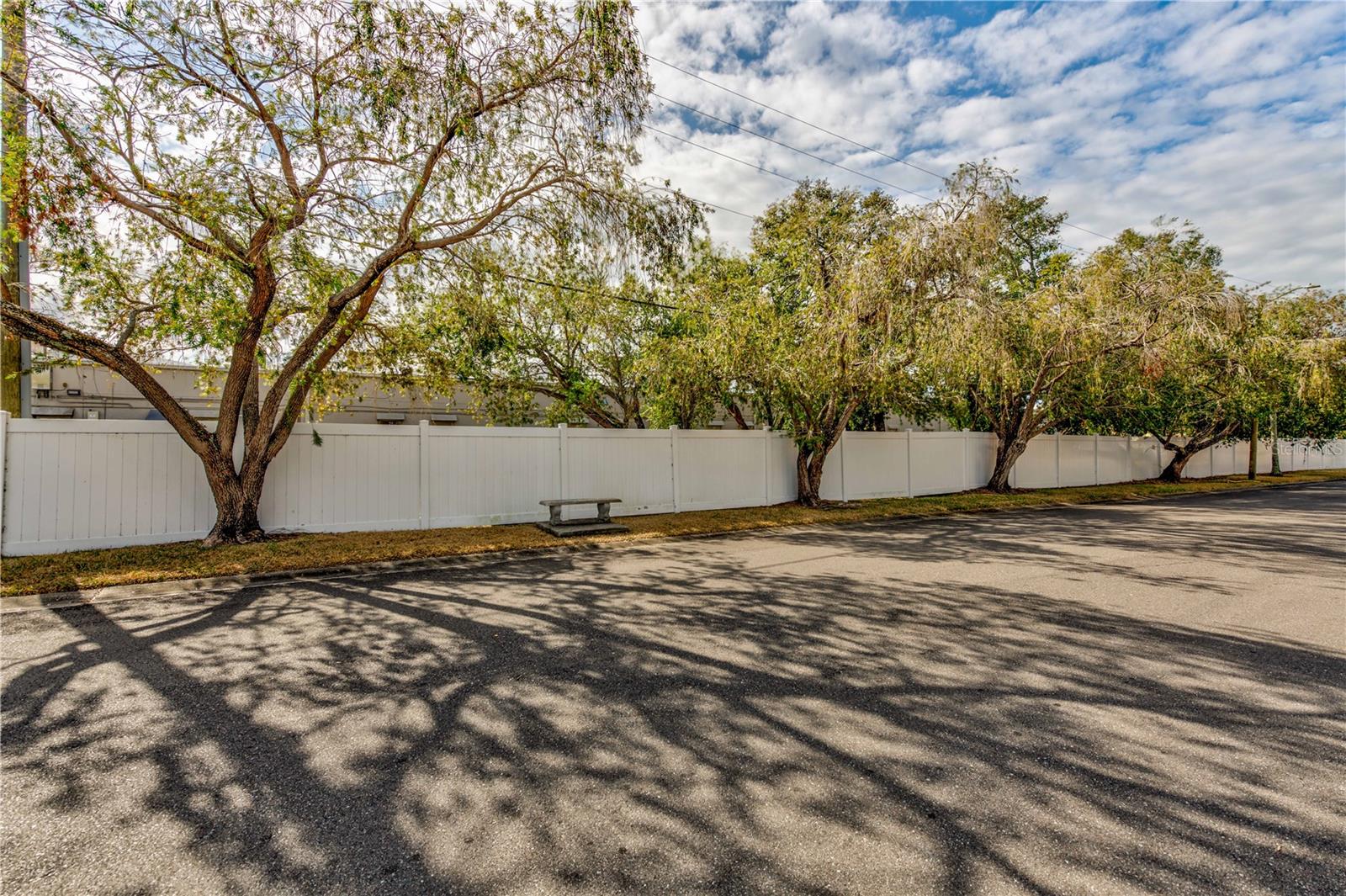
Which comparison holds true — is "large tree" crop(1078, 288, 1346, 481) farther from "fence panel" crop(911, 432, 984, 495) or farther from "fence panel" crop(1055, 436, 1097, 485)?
"fence panel" crop(911, 432, 984, 495)

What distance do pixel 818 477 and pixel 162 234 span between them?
11573 millimetres

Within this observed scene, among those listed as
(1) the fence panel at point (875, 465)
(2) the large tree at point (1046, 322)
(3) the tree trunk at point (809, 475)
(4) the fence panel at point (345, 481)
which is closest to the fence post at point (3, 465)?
(4) the fence panel at point (345, 481)

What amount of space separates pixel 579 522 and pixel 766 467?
4828 millimetres

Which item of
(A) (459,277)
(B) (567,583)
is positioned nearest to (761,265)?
(A) (459,277)

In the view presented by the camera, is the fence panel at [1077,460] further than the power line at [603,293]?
Yes

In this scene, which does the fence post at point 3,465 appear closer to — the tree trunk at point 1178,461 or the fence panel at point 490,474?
the fence panel at point 490,474

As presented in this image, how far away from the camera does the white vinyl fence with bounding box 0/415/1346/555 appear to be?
682 cm

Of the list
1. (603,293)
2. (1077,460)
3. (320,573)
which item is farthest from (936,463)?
(320,573)

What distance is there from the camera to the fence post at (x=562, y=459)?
33.5ft

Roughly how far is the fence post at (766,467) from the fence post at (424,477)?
22.1 feet

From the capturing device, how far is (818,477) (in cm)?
1270

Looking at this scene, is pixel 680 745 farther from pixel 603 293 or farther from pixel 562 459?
pixel 603 293

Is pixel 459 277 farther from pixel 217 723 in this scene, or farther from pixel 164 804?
pixel 164 804

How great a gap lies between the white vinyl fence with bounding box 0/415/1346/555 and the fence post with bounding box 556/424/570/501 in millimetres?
30
